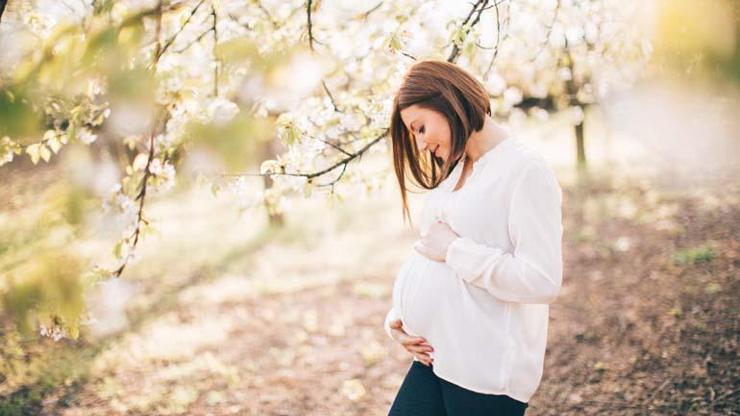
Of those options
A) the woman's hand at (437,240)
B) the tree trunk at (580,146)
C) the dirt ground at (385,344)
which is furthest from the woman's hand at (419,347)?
the tree trunk at (580,146)

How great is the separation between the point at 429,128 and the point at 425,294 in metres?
0.54

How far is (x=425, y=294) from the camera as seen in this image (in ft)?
6.14

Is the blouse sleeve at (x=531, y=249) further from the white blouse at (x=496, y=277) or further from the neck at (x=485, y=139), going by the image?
the neck at (x=485, y=139)

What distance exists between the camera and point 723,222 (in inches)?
270

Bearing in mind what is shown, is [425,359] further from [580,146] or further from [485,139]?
[580,146]

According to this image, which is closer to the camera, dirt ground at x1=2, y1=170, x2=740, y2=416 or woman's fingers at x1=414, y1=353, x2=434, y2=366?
woman's fingers at x1=414, y1=353, x2=434, y2=366

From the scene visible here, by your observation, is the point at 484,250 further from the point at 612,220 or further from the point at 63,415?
the point at 612,220

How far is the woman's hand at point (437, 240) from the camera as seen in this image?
1.79 m

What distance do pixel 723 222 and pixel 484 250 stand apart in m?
6.50

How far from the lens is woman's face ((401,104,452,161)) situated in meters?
1.79

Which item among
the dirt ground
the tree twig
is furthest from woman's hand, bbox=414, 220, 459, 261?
the dirt ground

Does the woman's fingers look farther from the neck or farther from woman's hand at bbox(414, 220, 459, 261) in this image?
the neck

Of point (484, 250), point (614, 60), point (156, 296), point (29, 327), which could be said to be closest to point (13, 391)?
point (156, 296)

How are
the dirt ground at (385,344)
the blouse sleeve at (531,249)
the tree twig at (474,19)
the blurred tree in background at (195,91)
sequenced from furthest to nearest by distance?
the dirt ground at (385,344)
the tree twig at (474,19)
the blouse sleeve at (531,249)
the blurred tree in background at (195,91)
